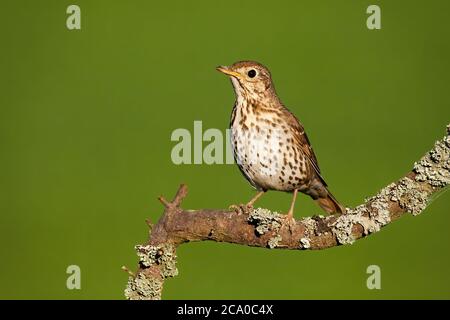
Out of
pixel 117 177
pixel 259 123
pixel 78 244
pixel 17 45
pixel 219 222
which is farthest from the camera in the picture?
pixel 17 45

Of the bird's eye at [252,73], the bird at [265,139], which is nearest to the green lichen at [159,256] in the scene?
the bird at [265,139]

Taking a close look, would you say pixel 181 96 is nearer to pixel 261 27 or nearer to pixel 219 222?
pixel 261 27

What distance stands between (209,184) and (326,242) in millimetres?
4262

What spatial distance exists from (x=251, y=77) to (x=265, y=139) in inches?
18.3

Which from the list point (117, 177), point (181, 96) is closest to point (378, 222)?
point (117, 177)

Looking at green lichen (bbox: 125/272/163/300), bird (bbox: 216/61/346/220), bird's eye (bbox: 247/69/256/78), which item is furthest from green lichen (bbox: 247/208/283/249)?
bird's eye (bbox: 247/69/256/78)

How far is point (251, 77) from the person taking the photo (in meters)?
7.57

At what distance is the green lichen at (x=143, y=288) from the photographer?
605 centimetres

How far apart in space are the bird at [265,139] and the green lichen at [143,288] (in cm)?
148

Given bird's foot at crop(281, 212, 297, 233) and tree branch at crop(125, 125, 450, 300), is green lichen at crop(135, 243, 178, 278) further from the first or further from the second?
bird's foot at crop(281, 212, 297, 233)

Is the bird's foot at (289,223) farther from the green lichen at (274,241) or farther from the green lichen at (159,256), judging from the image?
the green lichen at (159,256)

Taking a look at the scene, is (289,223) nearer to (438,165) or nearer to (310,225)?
(310,225)

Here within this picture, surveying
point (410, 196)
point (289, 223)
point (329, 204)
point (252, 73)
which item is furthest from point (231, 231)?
point (329, 204)

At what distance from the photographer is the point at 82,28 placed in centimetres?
1324
